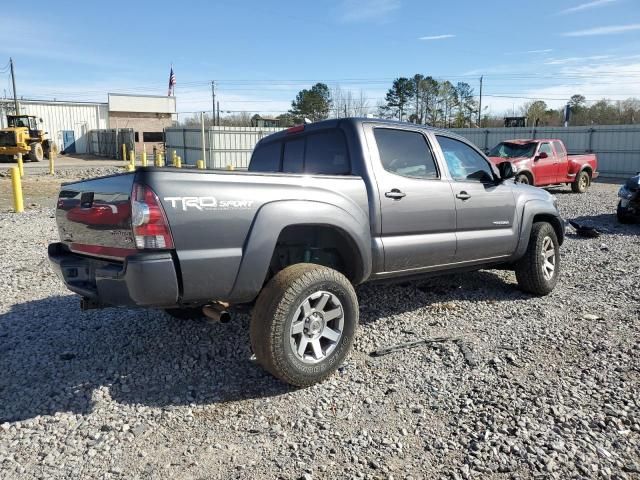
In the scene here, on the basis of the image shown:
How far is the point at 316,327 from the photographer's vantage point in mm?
3646

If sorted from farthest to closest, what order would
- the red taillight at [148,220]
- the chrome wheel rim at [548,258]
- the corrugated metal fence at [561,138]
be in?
1. the corrugated metal fence at [561,138]
2. the chrome wheel rim at [548,258]
3. the red taillight at [148,220]

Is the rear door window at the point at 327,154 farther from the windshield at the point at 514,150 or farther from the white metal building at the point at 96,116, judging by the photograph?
the white metal building at the point at 96,116

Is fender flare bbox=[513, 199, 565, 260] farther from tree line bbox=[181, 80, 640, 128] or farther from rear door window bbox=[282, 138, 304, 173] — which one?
tree line bbox=[181, 80, 640, 128]

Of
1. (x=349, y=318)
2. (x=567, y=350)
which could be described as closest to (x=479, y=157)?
(x=567, y=350)

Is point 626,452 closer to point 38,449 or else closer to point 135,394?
point 135,394

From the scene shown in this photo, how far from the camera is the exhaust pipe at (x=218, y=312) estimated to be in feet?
10.9

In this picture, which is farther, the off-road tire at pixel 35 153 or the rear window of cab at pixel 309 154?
the off-road tire at pixel 35 153

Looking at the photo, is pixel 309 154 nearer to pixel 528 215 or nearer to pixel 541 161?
pixel 528 215

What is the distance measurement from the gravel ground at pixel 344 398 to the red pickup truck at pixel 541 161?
10423mm

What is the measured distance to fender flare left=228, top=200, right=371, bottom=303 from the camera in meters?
3.33

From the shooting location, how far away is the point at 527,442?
2.91 meters

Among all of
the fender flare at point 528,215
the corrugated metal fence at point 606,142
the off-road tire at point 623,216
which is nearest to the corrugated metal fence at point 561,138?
the corrugated metal fence at point 606,142

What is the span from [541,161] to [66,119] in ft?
170

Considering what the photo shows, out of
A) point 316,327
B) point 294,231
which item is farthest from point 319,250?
point 316,327
